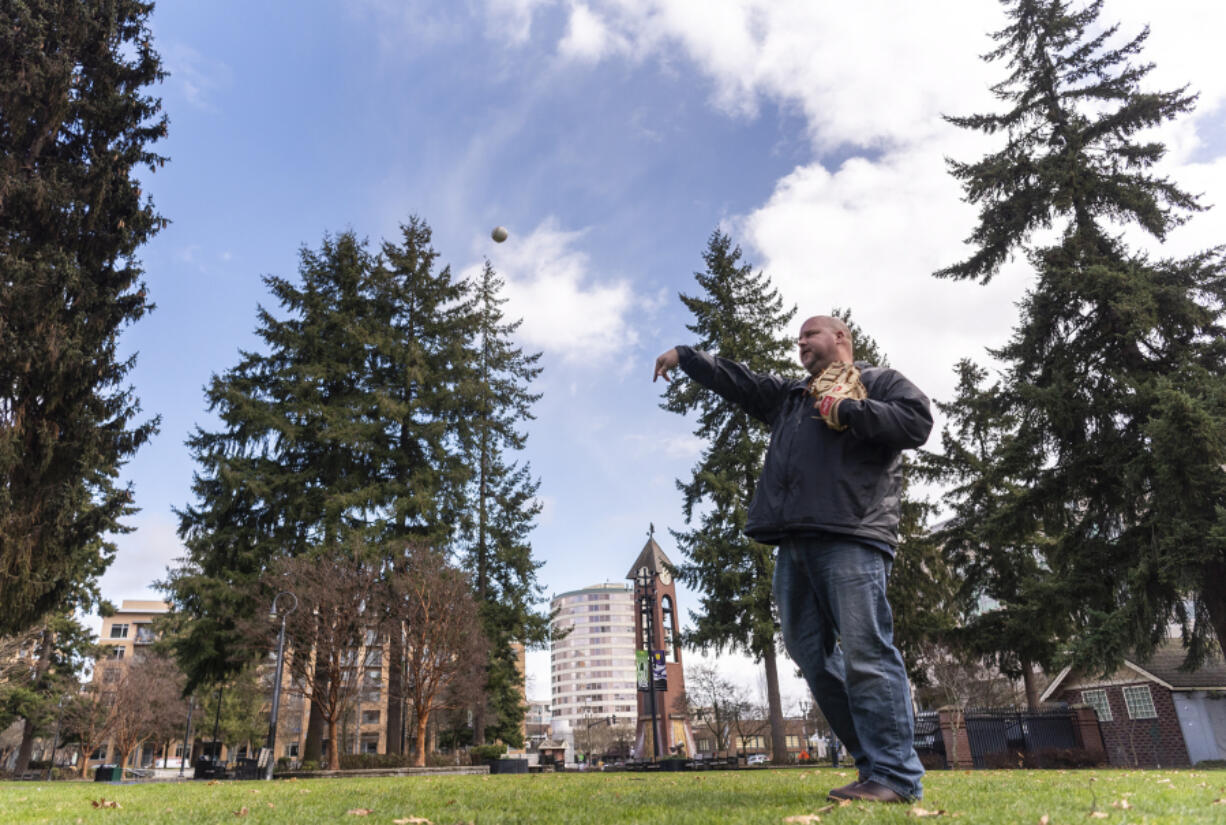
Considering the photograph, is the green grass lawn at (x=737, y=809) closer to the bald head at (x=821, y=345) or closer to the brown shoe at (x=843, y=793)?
the brown shoe at (x=843, y=793)

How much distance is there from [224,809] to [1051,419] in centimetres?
1803

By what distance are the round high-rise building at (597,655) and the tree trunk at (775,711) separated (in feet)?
474

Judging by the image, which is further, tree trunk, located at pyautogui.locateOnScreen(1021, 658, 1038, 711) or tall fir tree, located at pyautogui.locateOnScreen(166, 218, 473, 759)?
tall fir tree, located at pyautogui.locateOnScreen(166, 218, 473, 759)

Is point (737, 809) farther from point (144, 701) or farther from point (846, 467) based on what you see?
point (144, 701)

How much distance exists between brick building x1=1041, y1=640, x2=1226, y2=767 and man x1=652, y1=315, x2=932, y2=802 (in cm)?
2428

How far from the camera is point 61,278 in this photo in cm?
1375

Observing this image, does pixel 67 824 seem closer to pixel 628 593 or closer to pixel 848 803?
pixel 848 803

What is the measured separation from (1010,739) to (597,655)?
157372 mm

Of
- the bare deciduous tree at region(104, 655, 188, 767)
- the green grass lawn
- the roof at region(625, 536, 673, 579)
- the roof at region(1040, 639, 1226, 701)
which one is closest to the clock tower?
the roof at region(625, 536, 673, 579)

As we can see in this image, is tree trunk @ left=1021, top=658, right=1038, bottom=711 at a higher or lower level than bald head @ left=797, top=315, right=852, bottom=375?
lower

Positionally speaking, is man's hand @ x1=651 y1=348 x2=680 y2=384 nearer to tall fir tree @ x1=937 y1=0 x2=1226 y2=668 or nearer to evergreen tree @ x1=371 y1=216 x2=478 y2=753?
tall fir tree @ x1=937 y1=0 x2=1226 y2=668

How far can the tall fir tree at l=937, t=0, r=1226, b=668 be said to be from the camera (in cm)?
1365

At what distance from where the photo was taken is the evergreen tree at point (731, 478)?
24.9 metres

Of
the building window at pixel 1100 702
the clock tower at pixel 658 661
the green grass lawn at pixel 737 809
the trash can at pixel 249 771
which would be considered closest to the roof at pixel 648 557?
the clock tower at pixel 658 661
